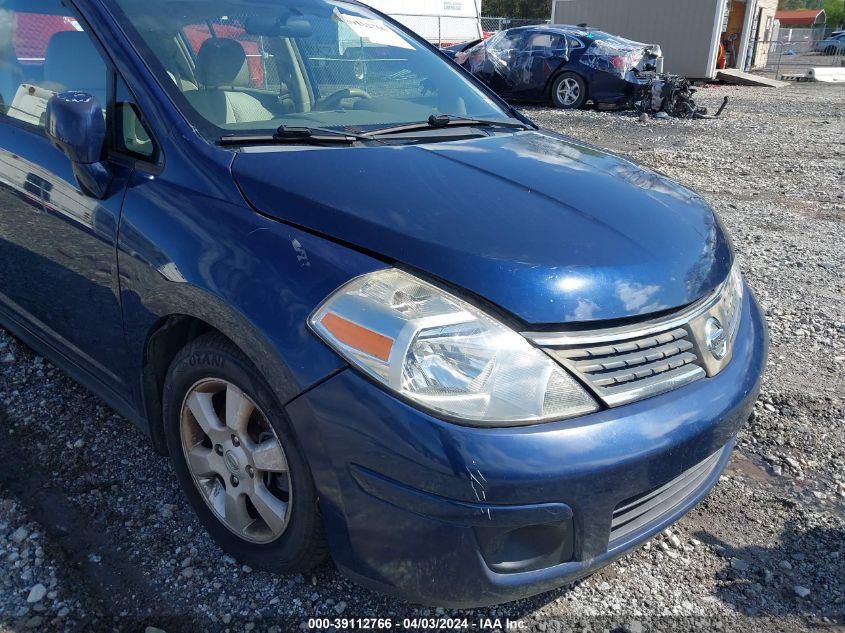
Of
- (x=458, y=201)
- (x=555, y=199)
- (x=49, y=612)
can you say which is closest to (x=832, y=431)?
(x=555, y=199)

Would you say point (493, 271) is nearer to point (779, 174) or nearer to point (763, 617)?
point (763, 617)

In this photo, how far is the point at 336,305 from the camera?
5.52 feet

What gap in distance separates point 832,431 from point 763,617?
51.1 inches

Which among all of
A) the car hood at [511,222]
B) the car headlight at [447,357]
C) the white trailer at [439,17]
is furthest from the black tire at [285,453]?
the white trailer at [439,17]

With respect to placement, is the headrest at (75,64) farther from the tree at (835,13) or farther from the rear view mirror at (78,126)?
the tree at (835,13)

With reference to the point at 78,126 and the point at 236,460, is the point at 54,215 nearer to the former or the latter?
the point at 78,126

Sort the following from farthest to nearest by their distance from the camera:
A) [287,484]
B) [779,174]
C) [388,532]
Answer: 1. [779,174]
2. [287,484]
3. [388,532]

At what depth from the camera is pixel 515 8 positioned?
57312 millimetres

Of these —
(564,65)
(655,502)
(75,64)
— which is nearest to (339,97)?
(75,64)

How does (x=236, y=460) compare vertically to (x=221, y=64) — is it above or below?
below

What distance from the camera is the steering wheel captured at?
268 cm

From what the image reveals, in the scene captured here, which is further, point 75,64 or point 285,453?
point 75,64

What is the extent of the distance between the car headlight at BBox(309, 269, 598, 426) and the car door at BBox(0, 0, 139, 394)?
981mm

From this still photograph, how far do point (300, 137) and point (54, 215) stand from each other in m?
0.94
